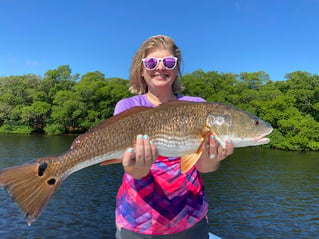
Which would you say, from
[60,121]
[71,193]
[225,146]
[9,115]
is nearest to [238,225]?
[71,193]

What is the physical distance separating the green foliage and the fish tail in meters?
52.4

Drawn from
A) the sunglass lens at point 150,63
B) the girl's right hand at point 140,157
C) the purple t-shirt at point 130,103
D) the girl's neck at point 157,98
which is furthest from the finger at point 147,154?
the sunglass lens at point 150,63

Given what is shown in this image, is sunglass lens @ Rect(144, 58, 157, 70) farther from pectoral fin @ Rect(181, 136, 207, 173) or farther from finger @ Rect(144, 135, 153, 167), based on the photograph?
pectoral fin @ Rect(181, 136, 207, 173)

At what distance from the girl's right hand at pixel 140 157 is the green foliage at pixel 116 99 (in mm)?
51878

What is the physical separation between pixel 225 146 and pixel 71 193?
20.4 m

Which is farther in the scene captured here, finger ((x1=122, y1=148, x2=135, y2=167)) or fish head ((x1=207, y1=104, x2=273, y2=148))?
fish head ((x1=207, y1=104, x2=273, y2=148))

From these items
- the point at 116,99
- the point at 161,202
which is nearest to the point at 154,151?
the point at 161,202

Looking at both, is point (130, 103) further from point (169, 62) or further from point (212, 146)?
point (212, 146)

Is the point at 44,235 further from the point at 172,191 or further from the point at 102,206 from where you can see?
the point at 172,191

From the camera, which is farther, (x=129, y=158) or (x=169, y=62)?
(x=169, y=62)

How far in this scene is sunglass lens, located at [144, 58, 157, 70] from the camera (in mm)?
3234

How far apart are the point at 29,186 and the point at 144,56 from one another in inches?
76.3

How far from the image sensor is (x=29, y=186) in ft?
8.85

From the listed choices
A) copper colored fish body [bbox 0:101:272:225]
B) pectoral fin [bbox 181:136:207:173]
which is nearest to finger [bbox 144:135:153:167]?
copper colored fish body [bbox 0:101:272:225]
